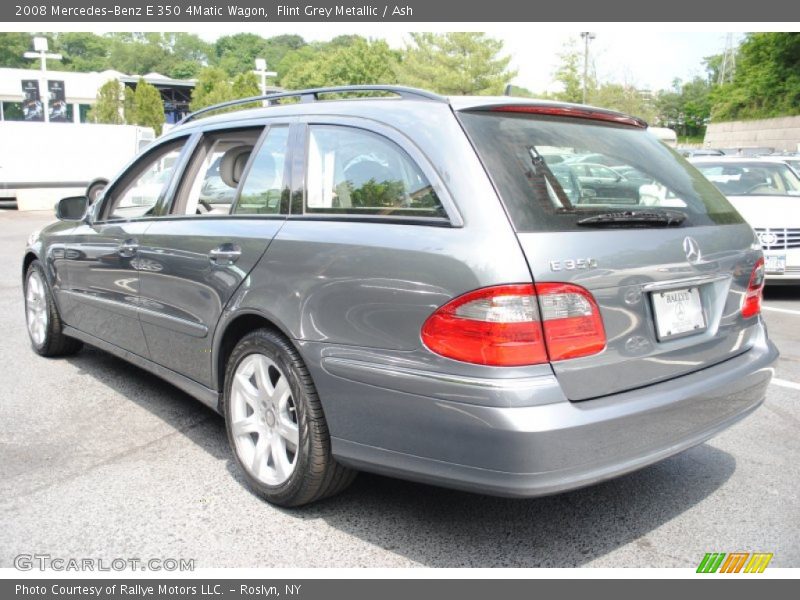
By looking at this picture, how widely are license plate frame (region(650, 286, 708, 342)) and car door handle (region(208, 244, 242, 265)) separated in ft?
5.86

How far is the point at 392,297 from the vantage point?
2.75m

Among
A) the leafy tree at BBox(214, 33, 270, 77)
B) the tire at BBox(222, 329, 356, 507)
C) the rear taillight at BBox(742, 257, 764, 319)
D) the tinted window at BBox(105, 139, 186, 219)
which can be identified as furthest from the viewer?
the leafy tree at BBox(214, 33, 270, 77)

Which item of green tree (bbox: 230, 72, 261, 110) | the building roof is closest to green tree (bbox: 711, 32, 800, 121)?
green tree (bbox: 230, 72, 261, 110)

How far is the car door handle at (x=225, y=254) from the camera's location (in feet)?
11.4

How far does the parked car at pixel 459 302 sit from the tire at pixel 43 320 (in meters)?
2.17

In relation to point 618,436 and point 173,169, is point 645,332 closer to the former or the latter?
point 618,436

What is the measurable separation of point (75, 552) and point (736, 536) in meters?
2.57

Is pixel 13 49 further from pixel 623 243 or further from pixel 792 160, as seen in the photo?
pixel 623 243

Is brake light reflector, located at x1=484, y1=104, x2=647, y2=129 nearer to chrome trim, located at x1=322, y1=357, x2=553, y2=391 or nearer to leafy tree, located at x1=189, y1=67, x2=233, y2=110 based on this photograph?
chrome trim, located at x1=322, y1=357, x2=553, y2=391

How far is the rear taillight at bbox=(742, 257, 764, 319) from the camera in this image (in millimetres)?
3320

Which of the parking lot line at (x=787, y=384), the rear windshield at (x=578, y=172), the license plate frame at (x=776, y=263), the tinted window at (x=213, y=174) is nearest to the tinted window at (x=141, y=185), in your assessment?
the tinted window at (x=213, y=174)

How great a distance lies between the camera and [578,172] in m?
3.08

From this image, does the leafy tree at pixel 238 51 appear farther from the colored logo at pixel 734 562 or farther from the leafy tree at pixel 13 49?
the colored logo at pixel 734 562

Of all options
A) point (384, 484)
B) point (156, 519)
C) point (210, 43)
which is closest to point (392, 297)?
point (384, 484)
